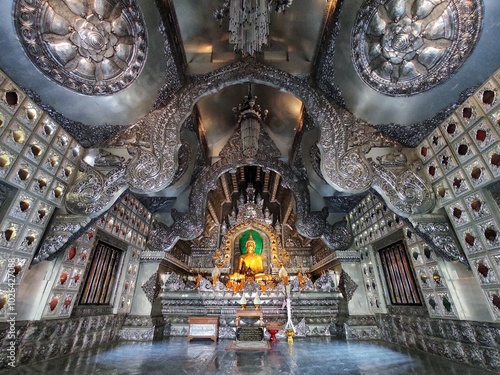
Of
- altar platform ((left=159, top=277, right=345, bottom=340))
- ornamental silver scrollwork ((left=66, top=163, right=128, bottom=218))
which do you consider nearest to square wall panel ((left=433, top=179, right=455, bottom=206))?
altar platform ((left=159, top=277, right=345, bottom=340))

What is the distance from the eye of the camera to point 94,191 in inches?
217

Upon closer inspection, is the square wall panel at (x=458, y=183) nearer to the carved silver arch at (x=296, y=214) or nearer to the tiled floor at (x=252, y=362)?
the tiled floor at (x=252, y=362)

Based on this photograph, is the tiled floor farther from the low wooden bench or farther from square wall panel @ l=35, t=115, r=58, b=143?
square wall panel @ l=35, t=115, r=58, b=143

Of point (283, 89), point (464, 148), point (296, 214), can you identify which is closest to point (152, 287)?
point (296, 214)

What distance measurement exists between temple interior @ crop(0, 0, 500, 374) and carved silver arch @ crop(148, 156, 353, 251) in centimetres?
6

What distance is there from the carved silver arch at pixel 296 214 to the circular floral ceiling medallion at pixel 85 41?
463 cm

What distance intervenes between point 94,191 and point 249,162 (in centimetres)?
545

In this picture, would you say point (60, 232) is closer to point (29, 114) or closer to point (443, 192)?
point (29, 114)

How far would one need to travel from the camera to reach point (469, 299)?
4.71 meters

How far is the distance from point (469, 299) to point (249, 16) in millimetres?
6898

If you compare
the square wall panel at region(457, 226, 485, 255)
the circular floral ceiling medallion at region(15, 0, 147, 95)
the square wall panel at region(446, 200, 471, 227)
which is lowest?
the square wall panel at region(457, 226, 485, 255)

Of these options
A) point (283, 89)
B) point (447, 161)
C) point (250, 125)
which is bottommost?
point (447, 161)

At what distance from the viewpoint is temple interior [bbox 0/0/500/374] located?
4387 mm

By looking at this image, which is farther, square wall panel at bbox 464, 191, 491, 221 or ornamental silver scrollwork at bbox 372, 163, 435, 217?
ornamental silver scrollwork at bbox 372, 163, 435, 217
